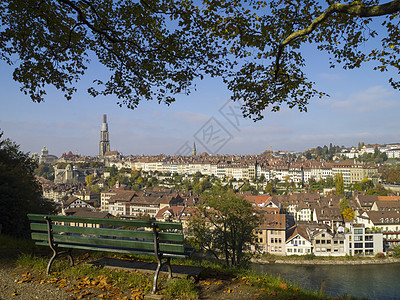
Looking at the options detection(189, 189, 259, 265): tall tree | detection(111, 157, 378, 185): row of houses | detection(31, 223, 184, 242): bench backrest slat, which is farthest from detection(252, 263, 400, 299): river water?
detection(111, 157, 378, 185): row of houses

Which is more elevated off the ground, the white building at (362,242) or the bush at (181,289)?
the bush at (181,289)

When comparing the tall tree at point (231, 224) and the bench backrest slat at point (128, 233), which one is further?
the tall tree at point (231, 224)

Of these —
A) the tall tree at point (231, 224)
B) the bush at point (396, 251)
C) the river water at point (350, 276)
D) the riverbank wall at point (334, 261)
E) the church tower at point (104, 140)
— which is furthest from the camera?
the church tower at point (104, 140)

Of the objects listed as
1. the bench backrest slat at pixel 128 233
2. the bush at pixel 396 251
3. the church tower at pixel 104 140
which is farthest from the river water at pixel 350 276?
the church tower at pixel 104 140

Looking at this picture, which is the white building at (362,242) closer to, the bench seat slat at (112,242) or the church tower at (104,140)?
the bench seat slat at (112,242)

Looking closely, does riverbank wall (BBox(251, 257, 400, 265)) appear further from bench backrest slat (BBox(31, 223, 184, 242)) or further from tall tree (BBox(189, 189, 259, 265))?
bench backrest slat (BBox(31, 223, 184, 242))

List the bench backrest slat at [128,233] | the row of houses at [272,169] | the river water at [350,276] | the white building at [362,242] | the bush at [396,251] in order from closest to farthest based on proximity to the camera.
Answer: the bench backrest slat at [128,233]
the river water at [350,276]
the bush at [396,251]
the white building at [362,242]
the row of houses at [272,169]

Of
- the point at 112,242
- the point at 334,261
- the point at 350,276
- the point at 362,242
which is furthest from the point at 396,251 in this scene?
the point at 112,242

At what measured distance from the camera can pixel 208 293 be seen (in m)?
2.62

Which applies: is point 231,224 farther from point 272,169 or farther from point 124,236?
point 272,169

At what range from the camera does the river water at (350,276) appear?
1859 centimetres

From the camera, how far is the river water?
18594 mm

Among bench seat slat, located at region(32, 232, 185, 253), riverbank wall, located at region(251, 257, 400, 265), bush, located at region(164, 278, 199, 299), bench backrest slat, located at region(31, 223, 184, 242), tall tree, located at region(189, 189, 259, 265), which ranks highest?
bench backrest slat, located at region(31, 223, 184, 242)

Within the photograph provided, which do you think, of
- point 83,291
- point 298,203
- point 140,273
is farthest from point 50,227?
point 298,203
